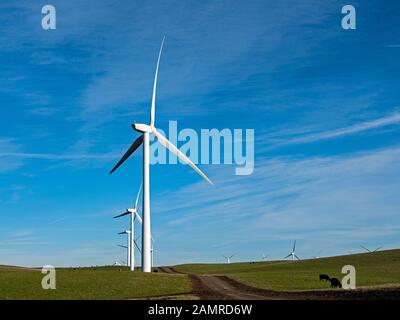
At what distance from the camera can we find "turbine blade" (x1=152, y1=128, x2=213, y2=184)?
76750mm

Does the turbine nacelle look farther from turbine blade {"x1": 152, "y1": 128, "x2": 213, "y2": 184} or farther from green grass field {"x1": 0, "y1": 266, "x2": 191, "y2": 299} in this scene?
green grass field {"x1": 0, "y1": 266, "x2": 191, "y2": 299}

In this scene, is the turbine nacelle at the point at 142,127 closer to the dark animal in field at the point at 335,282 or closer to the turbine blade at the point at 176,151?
the turbine blade at the point at 176,151

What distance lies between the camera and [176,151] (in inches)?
3172

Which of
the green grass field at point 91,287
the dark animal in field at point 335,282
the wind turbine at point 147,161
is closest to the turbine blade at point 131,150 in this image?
the wind turbine at point 147,161

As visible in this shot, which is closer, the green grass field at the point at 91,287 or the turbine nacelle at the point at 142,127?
the green grass field at the point at 91,287

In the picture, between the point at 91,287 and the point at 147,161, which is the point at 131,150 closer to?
the point at 147,161

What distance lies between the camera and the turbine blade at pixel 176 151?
3022 inches

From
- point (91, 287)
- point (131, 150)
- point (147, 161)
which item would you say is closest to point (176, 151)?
point (147, 161)
